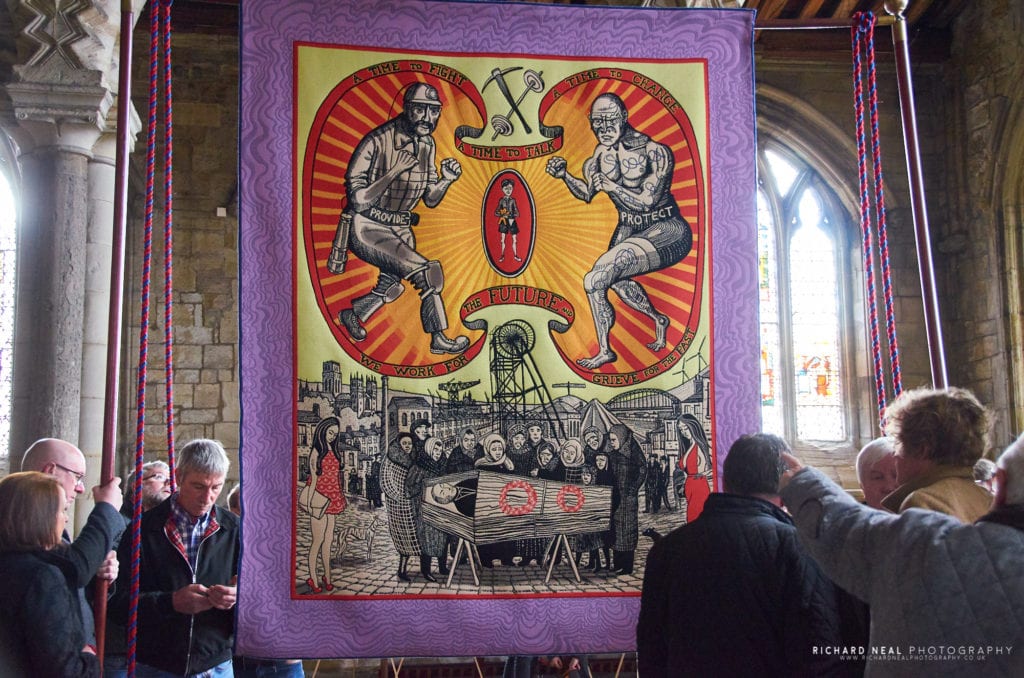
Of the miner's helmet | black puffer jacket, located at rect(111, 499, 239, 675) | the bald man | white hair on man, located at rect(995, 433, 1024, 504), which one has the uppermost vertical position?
the miner's helmet

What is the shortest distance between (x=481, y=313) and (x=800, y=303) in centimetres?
719

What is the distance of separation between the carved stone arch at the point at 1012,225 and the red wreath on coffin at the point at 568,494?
646cm

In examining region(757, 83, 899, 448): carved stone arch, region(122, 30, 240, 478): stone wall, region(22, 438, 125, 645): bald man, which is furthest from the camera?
region(757, 83, 899, 448): carved stone arch

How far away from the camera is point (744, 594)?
6.53 feet

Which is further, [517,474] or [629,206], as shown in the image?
[629,206]

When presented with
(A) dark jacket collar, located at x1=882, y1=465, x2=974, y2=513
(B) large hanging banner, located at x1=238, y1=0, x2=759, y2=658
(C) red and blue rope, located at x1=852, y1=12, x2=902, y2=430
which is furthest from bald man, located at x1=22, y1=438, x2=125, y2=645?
(C) red and blue rope, located at x1=852, y1=12, x2=902, y2=430

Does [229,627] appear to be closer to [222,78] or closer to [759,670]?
[759,670]

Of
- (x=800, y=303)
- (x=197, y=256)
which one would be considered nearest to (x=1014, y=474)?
(x=197, y=256)

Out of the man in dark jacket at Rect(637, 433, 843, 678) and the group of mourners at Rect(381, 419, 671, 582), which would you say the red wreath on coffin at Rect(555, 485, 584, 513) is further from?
→ the man in dark jacket at Rect(637, 433, 843, 678)

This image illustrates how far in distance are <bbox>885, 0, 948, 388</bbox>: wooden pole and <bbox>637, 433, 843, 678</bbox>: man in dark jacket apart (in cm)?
68

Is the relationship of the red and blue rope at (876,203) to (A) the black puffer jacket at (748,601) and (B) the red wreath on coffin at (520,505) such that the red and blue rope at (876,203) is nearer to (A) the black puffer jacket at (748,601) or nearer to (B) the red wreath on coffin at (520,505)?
(A) the black puffer jacket at (748,601)

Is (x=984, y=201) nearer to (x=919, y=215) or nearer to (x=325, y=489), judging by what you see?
(x=919, y=215)

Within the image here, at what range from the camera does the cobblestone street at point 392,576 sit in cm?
246

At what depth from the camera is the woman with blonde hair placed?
1942mm
